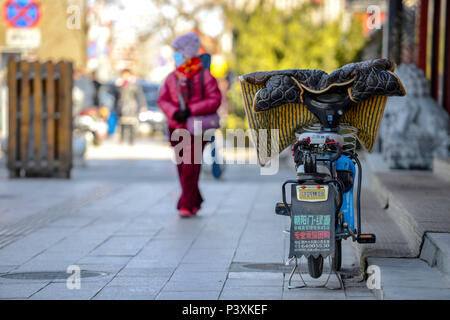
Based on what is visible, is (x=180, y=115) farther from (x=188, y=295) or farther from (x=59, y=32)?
(x=59, y=32)

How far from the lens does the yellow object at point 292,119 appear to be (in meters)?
7.23

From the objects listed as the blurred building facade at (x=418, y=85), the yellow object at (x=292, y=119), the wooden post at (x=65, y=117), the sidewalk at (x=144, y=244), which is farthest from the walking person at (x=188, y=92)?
the wooden post at (x=65, y=117)

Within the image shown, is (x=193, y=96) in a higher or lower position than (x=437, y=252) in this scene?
higher

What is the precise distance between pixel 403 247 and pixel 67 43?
40.4 m

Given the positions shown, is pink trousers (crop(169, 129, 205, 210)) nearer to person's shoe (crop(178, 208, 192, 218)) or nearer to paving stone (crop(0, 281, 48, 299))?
person's shoe (crop(178, 208, 192, 218))

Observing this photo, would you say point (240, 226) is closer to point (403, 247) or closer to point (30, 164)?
point (403, 247)

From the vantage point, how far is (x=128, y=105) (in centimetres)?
2952

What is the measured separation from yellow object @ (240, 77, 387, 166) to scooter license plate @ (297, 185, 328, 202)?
2.64 ft

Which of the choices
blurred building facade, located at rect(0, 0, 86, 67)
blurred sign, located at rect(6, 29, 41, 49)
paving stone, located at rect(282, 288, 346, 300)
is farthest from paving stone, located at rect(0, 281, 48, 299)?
blurred building facade, located at rect(0, 0, 86, 67)

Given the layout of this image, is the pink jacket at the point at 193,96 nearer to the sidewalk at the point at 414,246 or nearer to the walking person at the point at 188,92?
the walking person at the point at 188,92

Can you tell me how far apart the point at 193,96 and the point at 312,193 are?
4.59 meters

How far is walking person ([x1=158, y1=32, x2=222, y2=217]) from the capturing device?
428 inches

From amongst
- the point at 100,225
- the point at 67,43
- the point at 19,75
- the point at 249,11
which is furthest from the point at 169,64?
the point at 100,225

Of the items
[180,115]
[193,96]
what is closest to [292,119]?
[180,115]
